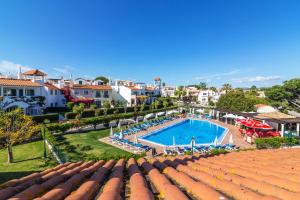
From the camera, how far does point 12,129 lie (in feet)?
63.6

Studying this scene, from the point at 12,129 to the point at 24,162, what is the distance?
3681 millimetres

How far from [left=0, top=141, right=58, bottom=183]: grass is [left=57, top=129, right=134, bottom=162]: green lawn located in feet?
7.47

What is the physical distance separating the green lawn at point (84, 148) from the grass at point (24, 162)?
7.47ft

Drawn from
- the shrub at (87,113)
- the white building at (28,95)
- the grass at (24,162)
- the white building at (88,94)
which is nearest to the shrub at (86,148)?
the grass at (24,162)

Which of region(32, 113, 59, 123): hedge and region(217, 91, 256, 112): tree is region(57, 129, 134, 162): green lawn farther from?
region(217, 91, 256, 112): tree

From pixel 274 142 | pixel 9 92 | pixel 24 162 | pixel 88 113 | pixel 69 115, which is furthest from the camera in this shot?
pixel 88 113

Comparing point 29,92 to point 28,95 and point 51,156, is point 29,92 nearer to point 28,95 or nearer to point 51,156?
point 28,95

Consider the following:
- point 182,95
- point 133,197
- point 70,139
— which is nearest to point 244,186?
point 133,197

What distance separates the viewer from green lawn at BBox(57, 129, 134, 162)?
20644mm

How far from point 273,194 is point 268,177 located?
117 centimetres

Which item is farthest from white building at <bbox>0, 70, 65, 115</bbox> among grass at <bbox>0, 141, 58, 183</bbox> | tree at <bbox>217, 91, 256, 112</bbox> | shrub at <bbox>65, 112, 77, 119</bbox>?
tree at <bbox>217, 91, 256, 112</bbox>

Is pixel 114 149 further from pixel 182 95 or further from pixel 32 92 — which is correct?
pixel 182 95

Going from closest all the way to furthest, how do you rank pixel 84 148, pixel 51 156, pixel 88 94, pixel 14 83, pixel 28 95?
pixel 51 156, pixel 84 148, pixel 14 83, pixel 28 95, pixel 88 94

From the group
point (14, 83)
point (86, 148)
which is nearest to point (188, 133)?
point (86, 148)
